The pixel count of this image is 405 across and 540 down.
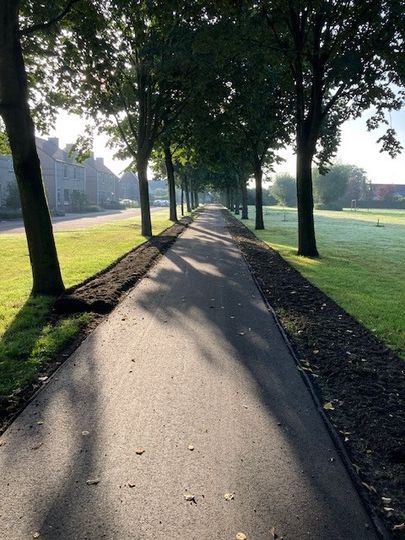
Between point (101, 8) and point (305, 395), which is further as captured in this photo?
point (101, 8)

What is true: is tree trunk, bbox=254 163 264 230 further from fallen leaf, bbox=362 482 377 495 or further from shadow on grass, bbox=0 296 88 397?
fallen leaf, bbox=362 482 377 495

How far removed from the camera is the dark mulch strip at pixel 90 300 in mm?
4199

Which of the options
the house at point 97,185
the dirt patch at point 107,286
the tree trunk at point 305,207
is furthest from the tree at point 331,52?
the house at point 97,185

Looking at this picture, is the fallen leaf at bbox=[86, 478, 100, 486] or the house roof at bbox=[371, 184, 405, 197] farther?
the house roof at bbox=[371, 184, 405, 197]

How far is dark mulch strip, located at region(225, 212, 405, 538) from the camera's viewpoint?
10.2 feet

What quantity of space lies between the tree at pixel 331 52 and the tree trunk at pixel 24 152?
309 inches

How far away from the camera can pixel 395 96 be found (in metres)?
15.4

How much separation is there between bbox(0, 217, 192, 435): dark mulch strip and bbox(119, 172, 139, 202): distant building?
109973mm

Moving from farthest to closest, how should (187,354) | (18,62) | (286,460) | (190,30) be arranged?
(190,30) → (18,62) → (187,354) → (286,460)

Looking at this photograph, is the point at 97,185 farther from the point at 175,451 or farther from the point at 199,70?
the point at 175,451

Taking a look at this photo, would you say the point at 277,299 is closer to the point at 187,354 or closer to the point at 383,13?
the point at 187,354

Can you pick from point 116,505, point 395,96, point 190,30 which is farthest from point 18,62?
point 395,96

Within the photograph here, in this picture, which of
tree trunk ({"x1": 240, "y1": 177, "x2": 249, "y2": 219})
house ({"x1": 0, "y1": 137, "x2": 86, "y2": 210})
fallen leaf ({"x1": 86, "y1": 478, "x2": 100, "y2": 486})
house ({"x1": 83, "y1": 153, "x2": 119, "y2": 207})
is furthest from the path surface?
house ({"x1": 83, "y1": 153, "x2": 119, "y2": 207})

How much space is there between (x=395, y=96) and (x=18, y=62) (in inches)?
525
